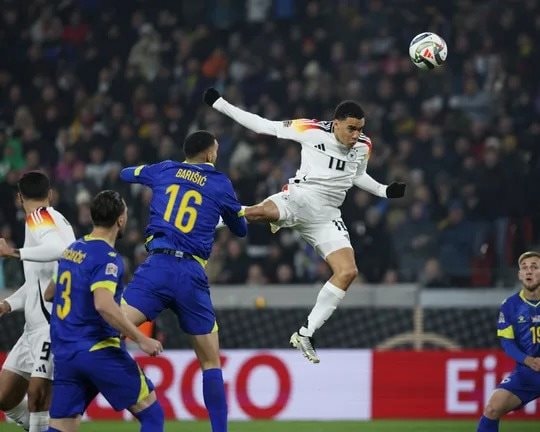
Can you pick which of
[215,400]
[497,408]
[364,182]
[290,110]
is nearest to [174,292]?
[215,400]

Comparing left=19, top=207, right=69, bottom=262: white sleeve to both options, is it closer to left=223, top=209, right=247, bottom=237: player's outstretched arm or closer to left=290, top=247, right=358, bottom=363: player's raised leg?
left=223, top=209, right=247, bottom=237: player's outstretched arm

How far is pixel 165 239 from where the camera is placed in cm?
829

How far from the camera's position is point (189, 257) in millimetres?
8281

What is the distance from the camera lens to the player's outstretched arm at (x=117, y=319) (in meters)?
6.71

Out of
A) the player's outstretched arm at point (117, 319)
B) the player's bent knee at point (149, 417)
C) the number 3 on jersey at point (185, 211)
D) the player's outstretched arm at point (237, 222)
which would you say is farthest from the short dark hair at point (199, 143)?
the player's bent knee at point (149, 417)

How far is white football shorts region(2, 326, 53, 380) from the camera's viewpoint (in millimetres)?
8039

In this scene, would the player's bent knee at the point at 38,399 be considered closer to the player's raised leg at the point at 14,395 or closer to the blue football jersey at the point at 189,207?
the player's raised leg at the point at 14,395

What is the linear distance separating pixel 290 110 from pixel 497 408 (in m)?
7.62

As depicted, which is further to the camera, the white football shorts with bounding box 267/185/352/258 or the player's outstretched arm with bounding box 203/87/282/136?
the white football shorts with bounding box 267/185/352/258

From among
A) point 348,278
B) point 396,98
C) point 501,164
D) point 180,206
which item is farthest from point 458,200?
point 180,206

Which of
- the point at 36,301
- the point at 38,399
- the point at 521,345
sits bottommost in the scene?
the point at 38,399

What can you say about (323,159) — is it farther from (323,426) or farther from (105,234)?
(323,426)

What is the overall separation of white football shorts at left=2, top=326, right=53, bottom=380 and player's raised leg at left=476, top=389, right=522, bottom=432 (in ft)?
→ 10.8

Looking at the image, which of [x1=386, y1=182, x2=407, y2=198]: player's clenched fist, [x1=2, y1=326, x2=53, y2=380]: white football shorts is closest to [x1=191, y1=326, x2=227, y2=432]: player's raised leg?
[x1=2, y1=326, x2=53, y2=380]: white football shorts
